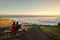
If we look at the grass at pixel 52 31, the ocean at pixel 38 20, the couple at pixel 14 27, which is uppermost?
the ocean at pixel 38 20

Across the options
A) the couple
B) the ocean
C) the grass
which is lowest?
the grass

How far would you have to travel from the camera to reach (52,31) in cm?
174

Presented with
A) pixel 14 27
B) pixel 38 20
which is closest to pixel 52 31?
pixel 38 20

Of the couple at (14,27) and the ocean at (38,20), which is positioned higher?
the ocean at (38,20)

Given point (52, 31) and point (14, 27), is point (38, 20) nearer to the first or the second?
point (52, 31)

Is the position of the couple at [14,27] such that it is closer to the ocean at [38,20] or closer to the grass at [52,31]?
the ocean at [38,20]

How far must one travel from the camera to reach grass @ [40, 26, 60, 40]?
5.68 feet

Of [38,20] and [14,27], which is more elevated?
[38,20]

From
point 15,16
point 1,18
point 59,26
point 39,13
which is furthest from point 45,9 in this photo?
point 1,18

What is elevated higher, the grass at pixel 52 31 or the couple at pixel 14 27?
the couple at pixel 14 27

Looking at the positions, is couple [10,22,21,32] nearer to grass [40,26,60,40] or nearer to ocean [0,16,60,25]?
ocean [0,16,60,25]

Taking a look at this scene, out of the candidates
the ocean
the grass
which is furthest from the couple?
the grass

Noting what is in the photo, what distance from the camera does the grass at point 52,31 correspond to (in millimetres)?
1732

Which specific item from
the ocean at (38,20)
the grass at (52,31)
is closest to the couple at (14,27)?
the ocean at (38,20)
